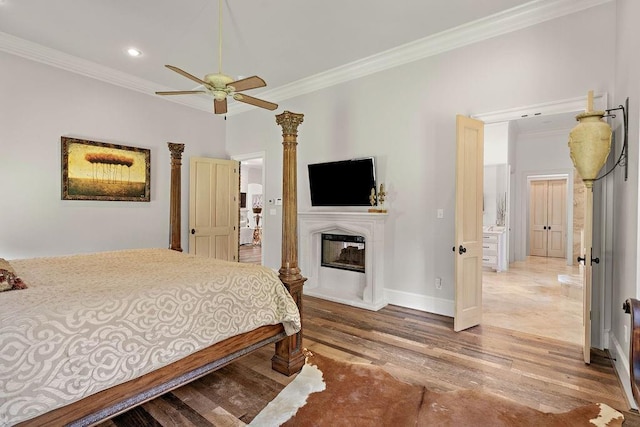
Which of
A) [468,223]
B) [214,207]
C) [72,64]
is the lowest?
[468,223]

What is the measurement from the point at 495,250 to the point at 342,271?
146 inches

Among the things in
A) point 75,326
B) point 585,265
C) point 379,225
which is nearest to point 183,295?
point 75,326

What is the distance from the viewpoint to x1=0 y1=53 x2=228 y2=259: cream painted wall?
3811mm

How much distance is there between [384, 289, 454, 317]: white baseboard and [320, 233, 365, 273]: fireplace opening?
1.74 feet

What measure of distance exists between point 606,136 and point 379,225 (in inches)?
91.2

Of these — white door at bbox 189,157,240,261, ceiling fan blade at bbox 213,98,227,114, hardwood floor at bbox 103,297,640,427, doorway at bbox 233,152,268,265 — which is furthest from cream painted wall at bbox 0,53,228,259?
doorway at bbox 233,152,268,265

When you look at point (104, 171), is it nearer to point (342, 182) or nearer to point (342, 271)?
point (342, 182)

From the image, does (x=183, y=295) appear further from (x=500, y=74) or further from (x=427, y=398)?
(x=500, y=74)

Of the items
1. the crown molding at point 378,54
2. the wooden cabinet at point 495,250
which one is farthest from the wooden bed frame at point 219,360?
the wooden cabinet at point 495,250

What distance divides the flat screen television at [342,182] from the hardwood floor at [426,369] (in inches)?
66.1

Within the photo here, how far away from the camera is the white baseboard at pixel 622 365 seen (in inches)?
80.7

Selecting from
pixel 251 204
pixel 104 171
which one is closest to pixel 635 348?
pixel 104 171

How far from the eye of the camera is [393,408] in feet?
6.55

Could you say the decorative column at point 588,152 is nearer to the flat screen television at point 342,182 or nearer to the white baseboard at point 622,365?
the white baseboard at point 622,365
